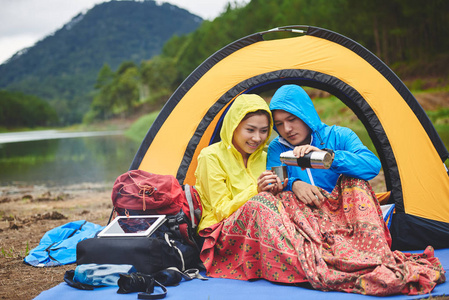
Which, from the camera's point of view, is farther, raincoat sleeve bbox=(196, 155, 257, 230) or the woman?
raincoat sleeve bbox=(196, 155, 257, 230)

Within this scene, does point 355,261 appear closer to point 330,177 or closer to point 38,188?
point 330,177

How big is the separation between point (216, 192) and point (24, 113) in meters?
79.0

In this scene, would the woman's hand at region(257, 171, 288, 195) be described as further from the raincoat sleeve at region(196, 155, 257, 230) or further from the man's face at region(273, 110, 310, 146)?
the man's face at region(273, 110, 310, 146)

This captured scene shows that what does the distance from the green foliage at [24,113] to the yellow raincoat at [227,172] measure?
73.1m

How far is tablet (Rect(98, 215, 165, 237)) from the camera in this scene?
265 cm

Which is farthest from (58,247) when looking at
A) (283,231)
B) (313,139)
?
(313,139)

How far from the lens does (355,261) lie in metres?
2.26

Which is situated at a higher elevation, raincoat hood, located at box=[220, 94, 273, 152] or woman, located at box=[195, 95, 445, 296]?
raincoat hood, located at box=[220, 94, 273, 152]

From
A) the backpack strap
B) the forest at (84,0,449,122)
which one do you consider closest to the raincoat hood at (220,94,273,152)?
the backpack strap

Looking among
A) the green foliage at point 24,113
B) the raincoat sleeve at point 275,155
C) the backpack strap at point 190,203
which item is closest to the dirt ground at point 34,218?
the backpack strap at point 190,203

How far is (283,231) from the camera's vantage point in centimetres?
243

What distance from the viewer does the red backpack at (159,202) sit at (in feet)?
9.57

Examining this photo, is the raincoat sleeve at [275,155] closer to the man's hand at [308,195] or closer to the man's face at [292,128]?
the man's face at [292,128]

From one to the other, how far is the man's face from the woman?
0.12 meters
